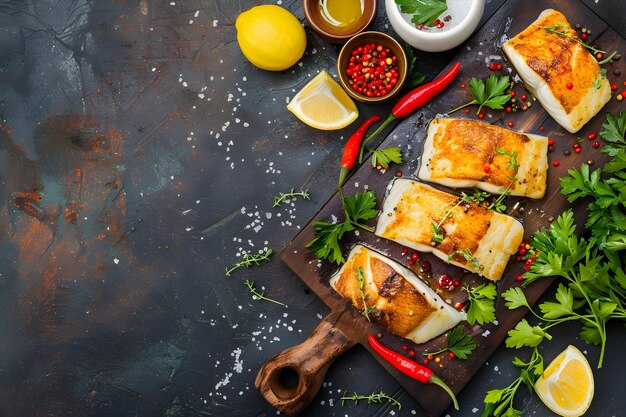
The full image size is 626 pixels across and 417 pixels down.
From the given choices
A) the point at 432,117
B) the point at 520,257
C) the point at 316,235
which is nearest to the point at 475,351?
the point at 520,257

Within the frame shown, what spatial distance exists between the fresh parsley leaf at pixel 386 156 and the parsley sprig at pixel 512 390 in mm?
1581

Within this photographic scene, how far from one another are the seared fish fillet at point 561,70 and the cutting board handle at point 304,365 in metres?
2.00

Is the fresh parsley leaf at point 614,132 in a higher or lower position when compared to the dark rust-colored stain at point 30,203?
higher

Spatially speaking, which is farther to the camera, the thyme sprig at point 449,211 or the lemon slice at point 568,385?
the lemon slice at point 568,385

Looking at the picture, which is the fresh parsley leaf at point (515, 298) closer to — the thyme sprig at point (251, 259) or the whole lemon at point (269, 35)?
the thyme sprig at point (251, 259)

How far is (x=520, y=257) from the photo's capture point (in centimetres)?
390

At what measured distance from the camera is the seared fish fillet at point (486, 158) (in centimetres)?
376

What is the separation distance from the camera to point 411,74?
405 cm

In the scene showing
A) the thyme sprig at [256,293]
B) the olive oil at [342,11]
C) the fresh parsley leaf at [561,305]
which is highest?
the olive oil at [342,11]

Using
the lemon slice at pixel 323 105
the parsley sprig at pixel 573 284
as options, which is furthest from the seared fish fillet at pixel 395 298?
the lemon slice at pixel 323 105

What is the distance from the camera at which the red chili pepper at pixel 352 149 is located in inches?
159

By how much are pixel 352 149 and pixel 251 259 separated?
108 centimetres

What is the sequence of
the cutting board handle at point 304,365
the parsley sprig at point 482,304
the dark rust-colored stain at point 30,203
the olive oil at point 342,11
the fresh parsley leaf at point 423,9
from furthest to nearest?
the dark rust-colored stain at point 30,203, the olive oil at point 342,11, the cutting board handle at point 304,365, the parsley sprig at point 482,304, the fresh parsley leaf at point 423,9

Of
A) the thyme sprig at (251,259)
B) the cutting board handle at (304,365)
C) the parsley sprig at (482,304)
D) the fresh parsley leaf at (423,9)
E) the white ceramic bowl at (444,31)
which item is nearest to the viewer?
the fresh parsley leaf at (423,9)
